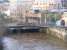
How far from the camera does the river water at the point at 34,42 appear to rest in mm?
2170

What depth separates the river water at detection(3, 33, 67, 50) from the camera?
217cm

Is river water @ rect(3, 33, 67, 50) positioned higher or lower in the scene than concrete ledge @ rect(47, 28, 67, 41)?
lower

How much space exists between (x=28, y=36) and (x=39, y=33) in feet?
0.33

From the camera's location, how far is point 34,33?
2174 millimetres

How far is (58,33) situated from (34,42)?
231 mm

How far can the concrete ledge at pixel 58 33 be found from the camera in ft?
7.19

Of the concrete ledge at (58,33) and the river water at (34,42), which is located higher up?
the concrete ledge at (58,33)

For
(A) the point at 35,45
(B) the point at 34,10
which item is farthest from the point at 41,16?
(A) the point at 35,45

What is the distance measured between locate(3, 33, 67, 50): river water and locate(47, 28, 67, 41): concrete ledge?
0.11 feet

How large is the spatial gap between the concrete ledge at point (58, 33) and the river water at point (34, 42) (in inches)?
1.3

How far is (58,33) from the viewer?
221cm

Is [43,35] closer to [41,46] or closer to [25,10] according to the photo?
[41,46]

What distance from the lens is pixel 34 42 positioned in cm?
218

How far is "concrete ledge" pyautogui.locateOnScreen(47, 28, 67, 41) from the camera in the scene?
219cm
